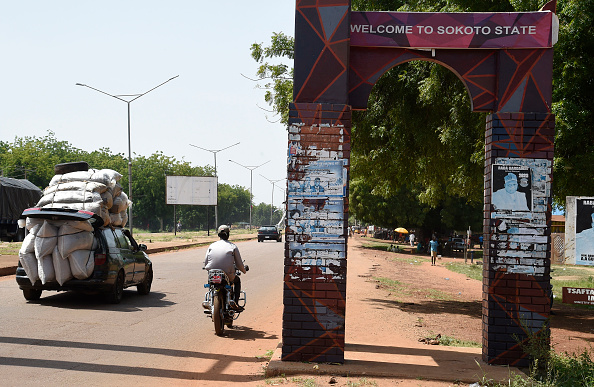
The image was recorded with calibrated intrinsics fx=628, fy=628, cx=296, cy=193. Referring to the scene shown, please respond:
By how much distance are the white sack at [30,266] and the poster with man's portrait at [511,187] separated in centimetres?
898

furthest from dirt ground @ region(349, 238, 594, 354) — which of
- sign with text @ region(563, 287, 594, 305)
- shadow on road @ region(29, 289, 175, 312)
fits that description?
shadow on road @ region(29, 289, 175, 312)

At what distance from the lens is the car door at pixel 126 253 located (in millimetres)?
13477

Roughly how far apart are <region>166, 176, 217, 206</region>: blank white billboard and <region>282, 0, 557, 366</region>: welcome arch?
5752 cm

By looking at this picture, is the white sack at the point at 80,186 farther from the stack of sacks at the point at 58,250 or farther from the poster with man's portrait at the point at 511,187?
the poster with man's portrait at the point at 511,187

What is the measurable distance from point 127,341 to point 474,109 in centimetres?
578

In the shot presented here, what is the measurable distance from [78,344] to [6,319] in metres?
2.61

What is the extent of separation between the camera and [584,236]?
722cm

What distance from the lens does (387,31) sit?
25.3ft

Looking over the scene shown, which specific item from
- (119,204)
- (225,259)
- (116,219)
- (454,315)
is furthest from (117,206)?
(454,315)

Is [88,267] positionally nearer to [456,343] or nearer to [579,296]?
[456,343]

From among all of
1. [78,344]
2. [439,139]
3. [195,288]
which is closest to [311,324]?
[78,344]

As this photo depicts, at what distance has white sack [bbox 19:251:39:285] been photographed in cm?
1229

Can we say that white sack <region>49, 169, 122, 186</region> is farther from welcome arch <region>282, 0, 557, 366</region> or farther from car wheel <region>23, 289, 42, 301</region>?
welcome arch <region>282, 0, 557, 366</region>

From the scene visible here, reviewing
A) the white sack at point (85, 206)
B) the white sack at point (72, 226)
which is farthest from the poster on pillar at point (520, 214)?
the white sack at point (85, 206)
